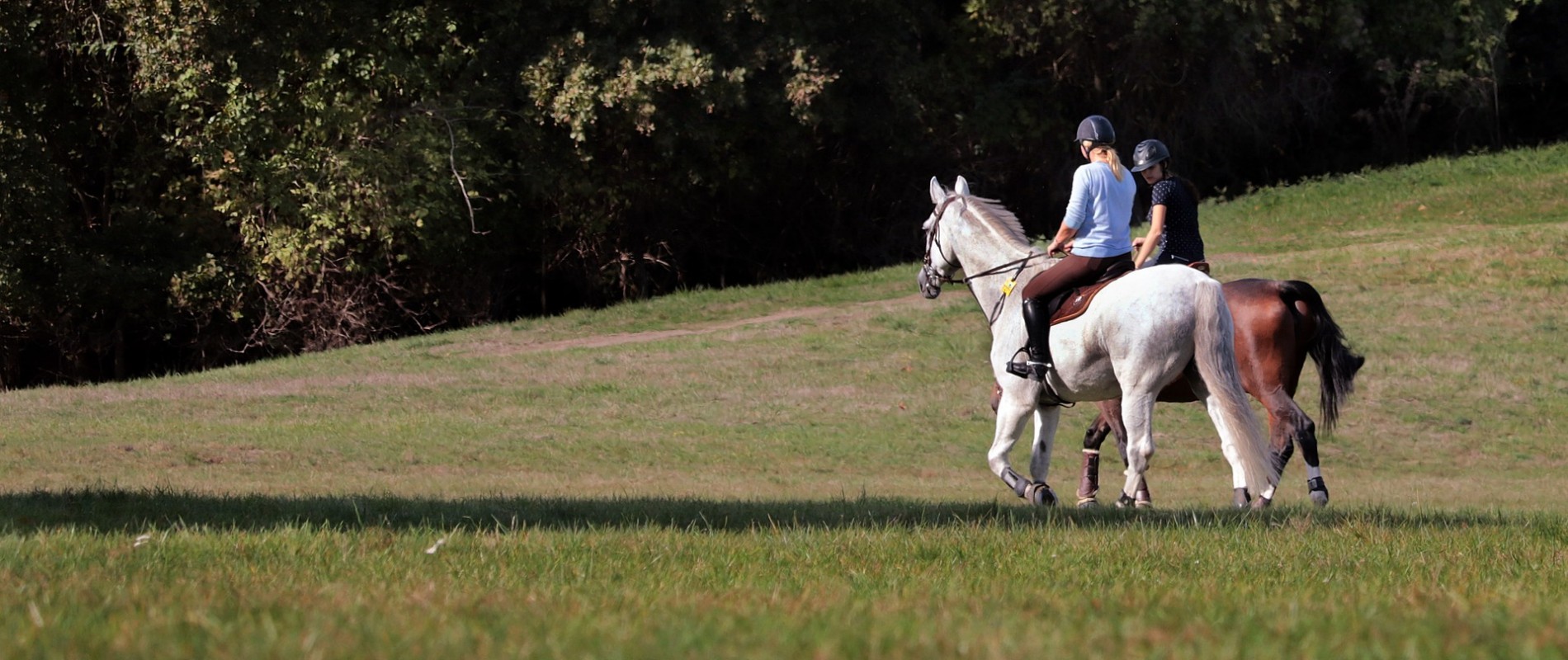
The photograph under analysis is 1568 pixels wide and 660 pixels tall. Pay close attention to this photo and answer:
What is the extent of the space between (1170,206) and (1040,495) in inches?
99.7

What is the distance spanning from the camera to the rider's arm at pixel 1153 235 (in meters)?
11.6

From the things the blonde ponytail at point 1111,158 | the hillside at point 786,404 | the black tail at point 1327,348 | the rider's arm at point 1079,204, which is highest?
the blonde ponytail at point 1111,158

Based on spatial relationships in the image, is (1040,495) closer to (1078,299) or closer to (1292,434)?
(1078,299)

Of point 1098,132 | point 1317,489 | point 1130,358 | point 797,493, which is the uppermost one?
point 1098,132

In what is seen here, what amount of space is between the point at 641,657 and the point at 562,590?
1756 millimetres

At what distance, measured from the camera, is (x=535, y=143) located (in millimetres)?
30641

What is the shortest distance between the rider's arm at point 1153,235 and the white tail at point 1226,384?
40.4 inches

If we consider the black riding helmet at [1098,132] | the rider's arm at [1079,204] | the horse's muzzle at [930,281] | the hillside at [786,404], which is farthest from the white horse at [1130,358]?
the hillside at [786,404]

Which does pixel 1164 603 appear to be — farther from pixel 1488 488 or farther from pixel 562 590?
pixel 1488 488

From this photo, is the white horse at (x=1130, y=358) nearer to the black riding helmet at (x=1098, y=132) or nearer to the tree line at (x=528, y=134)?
the black riding helmet at (x=1098, y=132)

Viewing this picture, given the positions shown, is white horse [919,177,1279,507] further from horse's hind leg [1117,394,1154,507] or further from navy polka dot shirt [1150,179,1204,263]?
navy polka dot shirt [1150,179,1204,263]

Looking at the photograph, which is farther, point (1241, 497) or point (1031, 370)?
point (1241, 497)

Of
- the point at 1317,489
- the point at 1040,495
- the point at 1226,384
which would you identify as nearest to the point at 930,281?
the point at 1040,495

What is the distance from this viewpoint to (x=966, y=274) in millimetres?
12266
